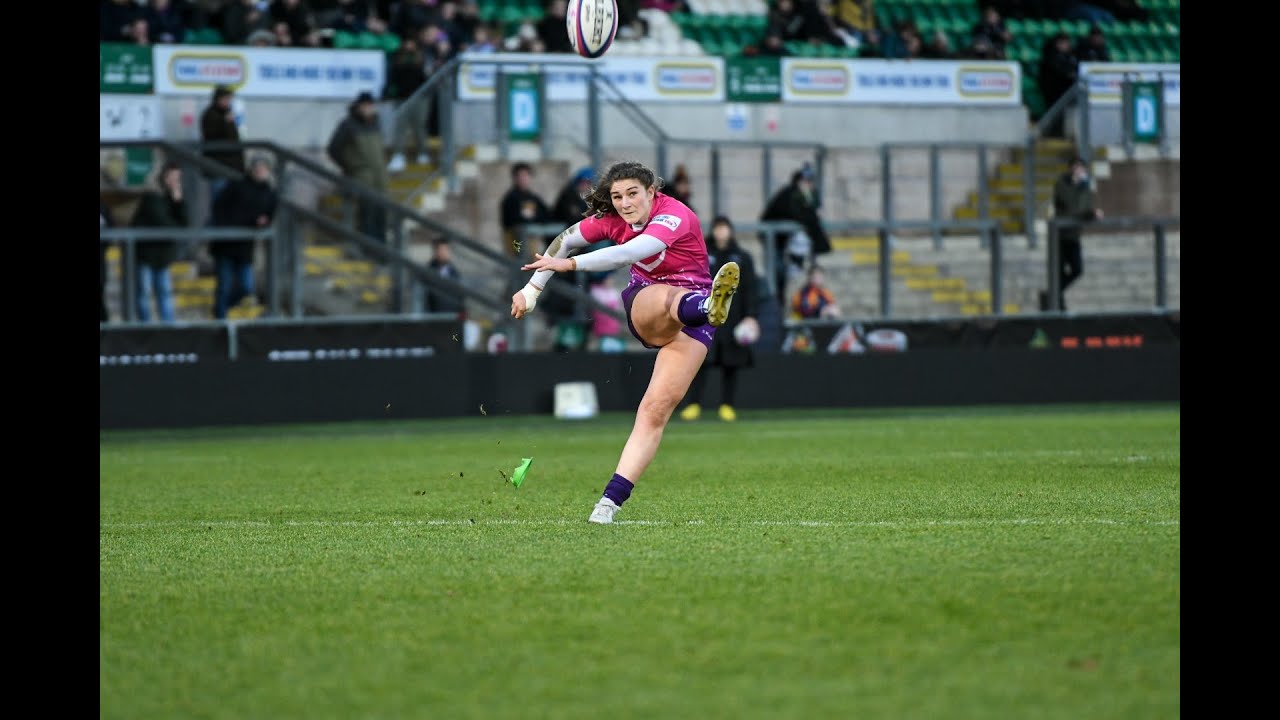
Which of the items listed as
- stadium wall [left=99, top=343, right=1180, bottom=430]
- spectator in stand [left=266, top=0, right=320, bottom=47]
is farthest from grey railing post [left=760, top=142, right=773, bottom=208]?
spectator in stand [left=266, top=0, right=320, bottom=47]

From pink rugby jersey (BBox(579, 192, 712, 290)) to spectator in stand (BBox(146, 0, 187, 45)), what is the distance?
15.6m

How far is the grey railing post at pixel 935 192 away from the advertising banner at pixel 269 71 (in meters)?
7.69

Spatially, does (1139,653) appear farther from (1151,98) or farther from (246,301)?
(1151,98)

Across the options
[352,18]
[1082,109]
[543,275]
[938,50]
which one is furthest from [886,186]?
[543,275]

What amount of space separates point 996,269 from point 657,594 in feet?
58.8

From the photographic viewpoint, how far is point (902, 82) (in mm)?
28016

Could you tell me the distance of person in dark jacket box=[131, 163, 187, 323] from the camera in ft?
64.1

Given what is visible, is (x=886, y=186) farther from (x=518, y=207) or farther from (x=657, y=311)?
(x=657, y=311)

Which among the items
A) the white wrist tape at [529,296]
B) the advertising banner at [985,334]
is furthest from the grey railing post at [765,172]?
the white wrist tape at [529,296]

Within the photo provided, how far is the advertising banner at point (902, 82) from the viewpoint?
2730cm

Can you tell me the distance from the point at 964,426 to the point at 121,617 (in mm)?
12823

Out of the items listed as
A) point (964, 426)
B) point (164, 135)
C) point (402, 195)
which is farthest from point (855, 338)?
point (164, 135)
